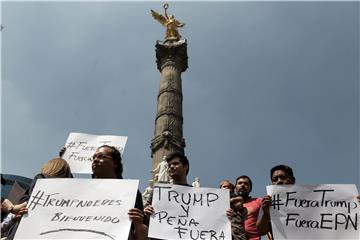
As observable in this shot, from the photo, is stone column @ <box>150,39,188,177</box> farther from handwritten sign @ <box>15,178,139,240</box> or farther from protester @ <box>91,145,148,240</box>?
handwritten sign @ <box>15,178,139,240</box>

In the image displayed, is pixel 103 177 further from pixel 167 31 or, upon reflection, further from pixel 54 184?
pixel 167 31

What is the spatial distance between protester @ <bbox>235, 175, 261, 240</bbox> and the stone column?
1034 centimetres

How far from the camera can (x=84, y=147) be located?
198 inches

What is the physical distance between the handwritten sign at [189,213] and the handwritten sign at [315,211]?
1.31 ft

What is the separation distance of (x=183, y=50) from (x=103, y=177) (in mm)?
15471

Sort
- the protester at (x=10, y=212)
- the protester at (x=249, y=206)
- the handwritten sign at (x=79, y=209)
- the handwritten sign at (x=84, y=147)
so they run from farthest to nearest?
the handwritten sign at (x=84, y=147) < the protester at (x=249, y=206) < the protester at (x=10, y=212) < the handwritten sign at (x=79, y=209)

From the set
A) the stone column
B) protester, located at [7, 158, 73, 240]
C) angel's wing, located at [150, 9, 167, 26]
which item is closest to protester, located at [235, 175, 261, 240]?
protester, located at [7, 158, 73, 240]

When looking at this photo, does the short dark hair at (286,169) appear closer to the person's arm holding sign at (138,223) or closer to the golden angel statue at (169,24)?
the person's arm holding sign at (138,223)

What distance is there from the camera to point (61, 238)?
8.59ft

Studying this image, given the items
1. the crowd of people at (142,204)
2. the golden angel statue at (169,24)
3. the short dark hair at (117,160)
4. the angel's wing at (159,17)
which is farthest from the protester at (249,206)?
the angel's wing at (159,17)

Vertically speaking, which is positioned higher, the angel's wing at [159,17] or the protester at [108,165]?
the angel's wing at [159,17]

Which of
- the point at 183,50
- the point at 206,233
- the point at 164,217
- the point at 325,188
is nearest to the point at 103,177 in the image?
the point at 164,217

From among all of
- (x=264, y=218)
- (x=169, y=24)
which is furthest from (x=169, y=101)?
(x=264, y=218)

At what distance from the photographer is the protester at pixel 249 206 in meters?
3.46
